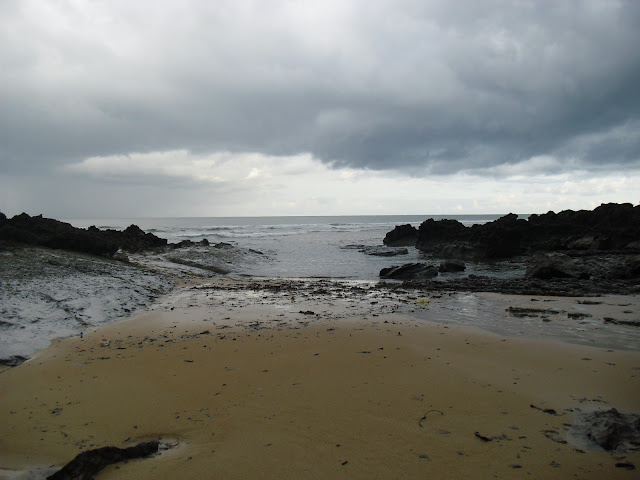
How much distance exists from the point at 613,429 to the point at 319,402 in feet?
9.04

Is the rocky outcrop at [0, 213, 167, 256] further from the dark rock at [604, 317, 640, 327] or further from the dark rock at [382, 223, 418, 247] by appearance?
the dark rock at [382, 223, 418, 247]

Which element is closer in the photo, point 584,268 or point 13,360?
point 13,360

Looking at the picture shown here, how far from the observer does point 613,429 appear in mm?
3369

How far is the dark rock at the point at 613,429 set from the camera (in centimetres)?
326

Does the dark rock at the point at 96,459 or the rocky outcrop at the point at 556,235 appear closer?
the dark rock at the point at 96,459

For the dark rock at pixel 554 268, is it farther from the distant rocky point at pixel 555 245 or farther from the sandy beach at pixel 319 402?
the sandy beach at pixel 319 402

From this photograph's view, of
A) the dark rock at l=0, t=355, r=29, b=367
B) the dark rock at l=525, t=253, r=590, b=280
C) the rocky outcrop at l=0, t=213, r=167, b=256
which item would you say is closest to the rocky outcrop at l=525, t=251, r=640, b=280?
the dark rock at l=525, t=253, r=590, b=280

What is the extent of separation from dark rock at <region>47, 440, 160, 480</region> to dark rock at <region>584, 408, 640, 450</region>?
392cm

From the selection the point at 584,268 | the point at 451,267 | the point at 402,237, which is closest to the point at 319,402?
the point at 584,268

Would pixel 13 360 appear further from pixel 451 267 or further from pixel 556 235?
pixel 556 235

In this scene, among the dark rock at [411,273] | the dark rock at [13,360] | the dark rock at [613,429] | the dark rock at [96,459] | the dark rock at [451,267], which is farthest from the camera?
the dark rock at [451,267]

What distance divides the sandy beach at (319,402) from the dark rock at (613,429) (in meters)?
0.12

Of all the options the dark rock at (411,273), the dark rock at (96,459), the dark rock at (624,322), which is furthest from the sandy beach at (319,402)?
the dark rock at (411,273)

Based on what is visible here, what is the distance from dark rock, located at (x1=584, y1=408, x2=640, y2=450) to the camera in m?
3.26
